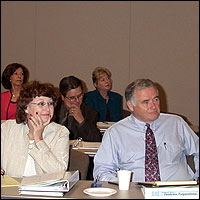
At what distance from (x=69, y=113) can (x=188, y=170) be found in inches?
79.3

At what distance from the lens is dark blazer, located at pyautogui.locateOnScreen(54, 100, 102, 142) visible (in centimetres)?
441

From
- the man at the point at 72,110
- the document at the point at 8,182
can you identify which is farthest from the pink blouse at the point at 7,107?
the document at the point at 8,182

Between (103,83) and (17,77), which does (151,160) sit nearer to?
(17,77)

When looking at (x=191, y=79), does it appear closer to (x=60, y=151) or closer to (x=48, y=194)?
(x=60, y=151)

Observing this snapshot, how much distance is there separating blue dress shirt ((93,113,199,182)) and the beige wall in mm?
5172

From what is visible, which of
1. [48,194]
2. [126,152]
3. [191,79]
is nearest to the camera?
[48,194]

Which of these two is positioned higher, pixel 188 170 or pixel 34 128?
pixel 34 128

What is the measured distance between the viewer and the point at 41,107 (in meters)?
2.86

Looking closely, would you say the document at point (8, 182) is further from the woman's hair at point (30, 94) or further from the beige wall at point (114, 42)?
the beige wall at point (114, 42)

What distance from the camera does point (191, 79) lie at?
8078mm

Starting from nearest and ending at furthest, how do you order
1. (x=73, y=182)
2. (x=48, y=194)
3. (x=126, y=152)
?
(x=48, y=194) → (x=73, y=182) → (x=126, y=152)

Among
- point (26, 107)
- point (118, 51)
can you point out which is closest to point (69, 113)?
point (26, 107)

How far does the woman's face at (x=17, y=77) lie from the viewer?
5864 mm

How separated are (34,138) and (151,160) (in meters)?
0.80
